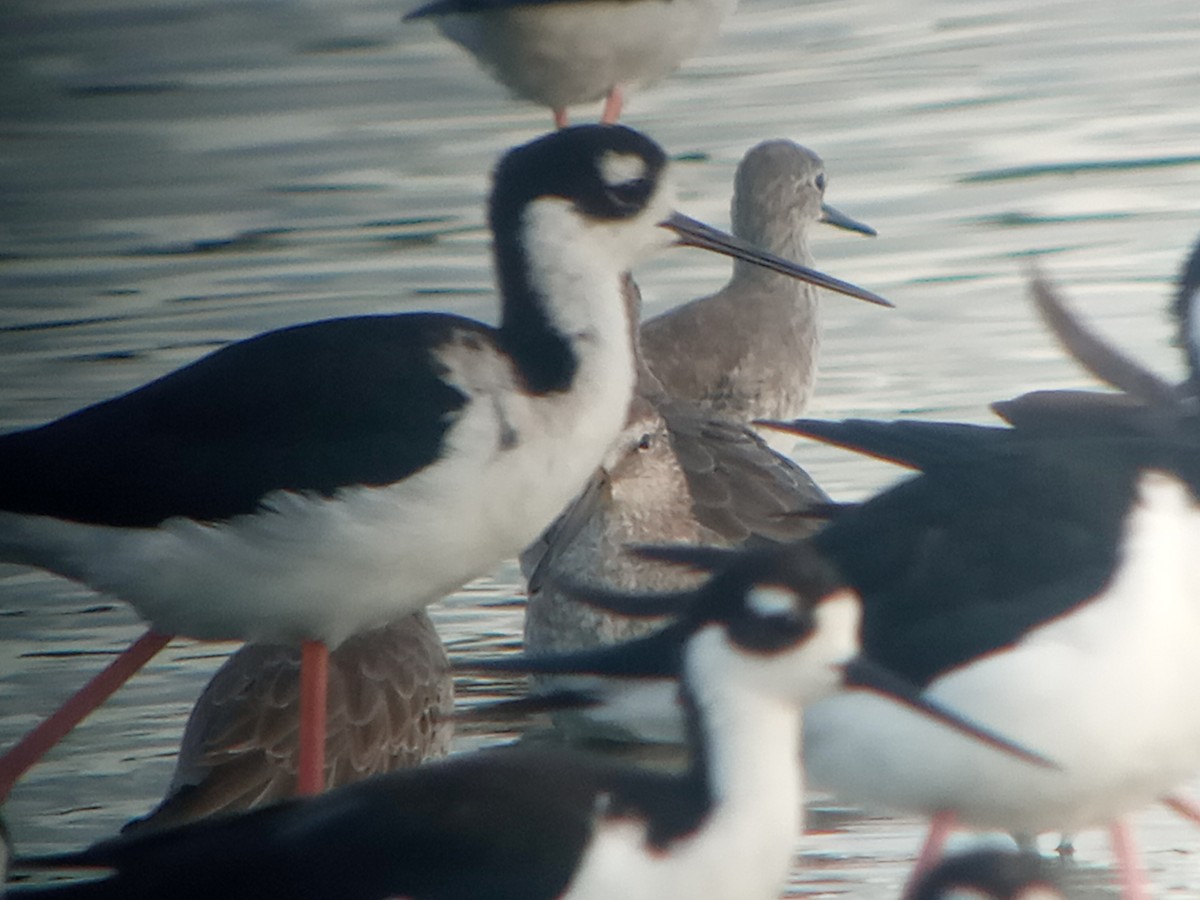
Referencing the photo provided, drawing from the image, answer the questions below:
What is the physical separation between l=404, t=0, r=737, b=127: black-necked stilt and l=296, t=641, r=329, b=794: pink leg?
5.21m

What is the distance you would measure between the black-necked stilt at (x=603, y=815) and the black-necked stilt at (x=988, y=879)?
0.30 m

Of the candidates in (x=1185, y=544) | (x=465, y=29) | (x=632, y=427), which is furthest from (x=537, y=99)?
(x=1185, y=544)

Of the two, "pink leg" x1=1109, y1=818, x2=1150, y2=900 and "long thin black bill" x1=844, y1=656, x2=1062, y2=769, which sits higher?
"long thin black bill" x1=844, y1=656, x2=1062, y2=769

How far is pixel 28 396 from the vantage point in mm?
11188

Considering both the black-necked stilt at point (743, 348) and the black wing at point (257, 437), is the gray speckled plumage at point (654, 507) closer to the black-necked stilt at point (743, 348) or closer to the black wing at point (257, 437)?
the black-necked stilt at point (743, 348)

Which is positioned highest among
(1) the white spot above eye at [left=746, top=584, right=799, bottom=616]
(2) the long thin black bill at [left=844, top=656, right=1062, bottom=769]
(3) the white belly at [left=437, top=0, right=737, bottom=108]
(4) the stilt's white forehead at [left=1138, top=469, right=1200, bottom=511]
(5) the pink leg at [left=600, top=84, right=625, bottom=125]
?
(3) the white belly at [left=437, top=0, right=737, bottom=108]

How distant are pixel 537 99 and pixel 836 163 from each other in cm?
273

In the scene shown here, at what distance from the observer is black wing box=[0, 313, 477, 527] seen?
6578 mm

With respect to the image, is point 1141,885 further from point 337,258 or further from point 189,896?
point 337,258

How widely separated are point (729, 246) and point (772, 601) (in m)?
2.62

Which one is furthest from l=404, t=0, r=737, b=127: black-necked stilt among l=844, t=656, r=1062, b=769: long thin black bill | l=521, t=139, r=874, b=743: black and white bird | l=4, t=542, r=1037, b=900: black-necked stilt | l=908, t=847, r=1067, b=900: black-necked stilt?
l=908, t=847, r=1067, b=900: black-necked stilt

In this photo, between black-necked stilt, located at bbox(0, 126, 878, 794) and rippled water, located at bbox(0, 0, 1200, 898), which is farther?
rippled water, located at bbox(0, 0, 1200, 898)

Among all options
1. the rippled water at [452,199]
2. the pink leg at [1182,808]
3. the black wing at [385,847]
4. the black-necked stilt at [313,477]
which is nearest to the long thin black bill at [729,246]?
the black-necked stilt at [313,477]

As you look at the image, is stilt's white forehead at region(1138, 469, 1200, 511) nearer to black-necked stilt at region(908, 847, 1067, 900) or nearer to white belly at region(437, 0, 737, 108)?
black-necked stilt at region(908, 847, 1067, 900)
